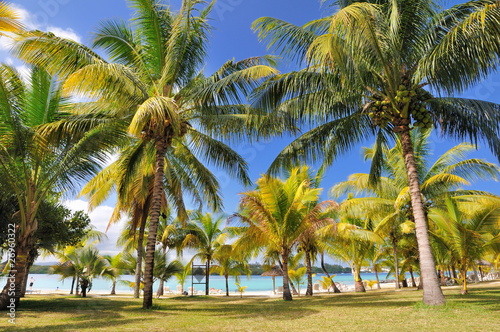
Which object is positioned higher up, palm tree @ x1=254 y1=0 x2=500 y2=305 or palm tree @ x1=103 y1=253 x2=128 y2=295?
palm tree @ x1=254 y1=0 x2=500 y2=305

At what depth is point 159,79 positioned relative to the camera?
10.9 m

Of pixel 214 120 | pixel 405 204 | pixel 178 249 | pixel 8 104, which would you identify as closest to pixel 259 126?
pixel 214 120

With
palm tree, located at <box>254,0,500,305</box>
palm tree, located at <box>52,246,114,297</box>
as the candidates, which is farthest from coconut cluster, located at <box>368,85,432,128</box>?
palm tree, located at <box>52,246,114,297</box>

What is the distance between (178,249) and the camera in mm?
24250

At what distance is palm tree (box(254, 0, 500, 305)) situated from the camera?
26.4 ft

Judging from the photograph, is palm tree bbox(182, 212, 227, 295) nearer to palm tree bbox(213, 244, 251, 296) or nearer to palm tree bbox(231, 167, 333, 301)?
palm tree bbox(213, 244, 251, 296)

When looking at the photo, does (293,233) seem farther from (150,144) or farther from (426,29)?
(426,29)

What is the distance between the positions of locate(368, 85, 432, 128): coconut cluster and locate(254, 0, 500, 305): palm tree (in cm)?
3

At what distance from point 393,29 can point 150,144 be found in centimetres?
901

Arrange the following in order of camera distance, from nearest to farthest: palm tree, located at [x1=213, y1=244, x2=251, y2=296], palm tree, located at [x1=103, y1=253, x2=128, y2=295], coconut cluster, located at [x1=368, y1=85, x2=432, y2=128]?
coconut cluster, located at [x1=368, y1=85, x2=432, y2=128] < palm tree, located at [x1=213, y1=244, x2=251, y2=296] < palm tree, located at [x1=103, y1=253, x2=128, y2=295]

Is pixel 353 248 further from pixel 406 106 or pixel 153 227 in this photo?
pixel 153 227

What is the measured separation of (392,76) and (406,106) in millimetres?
918

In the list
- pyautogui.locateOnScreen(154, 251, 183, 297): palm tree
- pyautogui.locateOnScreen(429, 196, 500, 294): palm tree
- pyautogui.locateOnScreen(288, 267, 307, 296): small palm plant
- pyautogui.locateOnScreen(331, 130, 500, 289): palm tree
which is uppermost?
pyautogui.locateOnScreen(331, 130, 500, 289): palm tree

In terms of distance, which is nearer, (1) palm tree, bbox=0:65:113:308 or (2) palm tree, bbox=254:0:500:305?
(2) palm tree, bbox=254:0:500:305
